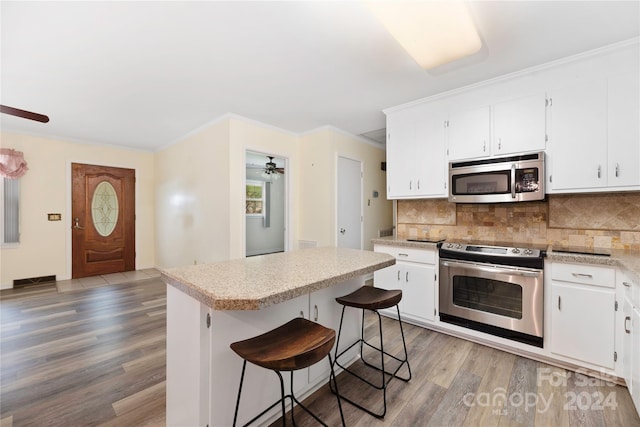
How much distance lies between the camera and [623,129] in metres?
2.07

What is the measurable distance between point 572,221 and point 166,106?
4504 mm

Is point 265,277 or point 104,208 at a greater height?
point 104,208

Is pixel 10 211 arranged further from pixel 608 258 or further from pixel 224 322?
pixel 608 258

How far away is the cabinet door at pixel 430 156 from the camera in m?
2.90

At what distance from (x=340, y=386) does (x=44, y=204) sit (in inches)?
218

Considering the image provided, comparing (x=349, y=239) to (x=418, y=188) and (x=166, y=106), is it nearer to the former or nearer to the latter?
(x=418, y=188)

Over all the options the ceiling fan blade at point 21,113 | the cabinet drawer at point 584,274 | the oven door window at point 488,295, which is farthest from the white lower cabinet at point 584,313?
the ceiling fan blade at point 21,113

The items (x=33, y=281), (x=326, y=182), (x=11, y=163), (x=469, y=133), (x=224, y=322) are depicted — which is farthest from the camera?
(x=33, y=281)

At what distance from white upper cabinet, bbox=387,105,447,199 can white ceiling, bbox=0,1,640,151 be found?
0.75ft

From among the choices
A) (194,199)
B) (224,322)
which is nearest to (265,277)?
(224,322)

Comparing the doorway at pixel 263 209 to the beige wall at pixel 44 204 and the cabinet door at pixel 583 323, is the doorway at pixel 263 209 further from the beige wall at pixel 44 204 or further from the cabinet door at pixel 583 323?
the cabinet door at pixel 583 323

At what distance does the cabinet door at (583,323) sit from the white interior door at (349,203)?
251cm

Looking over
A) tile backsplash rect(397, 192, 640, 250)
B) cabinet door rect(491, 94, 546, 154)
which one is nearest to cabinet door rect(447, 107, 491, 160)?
cabinet door rect(491, 94, 546, 154)

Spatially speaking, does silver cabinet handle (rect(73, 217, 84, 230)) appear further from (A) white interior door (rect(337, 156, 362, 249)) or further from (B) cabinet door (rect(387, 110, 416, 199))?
(B) cabinet door (rect(387, 110, 416, 199))
